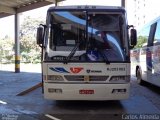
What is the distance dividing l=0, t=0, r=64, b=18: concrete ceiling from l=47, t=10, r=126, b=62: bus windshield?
59.3 ft

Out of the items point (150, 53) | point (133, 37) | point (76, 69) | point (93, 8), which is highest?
point (93, 8)

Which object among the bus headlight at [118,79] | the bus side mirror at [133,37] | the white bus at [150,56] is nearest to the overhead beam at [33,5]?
the white bus at [150,56]

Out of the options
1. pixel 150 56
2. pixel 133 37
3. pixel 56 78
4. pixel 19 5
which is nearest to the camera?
pixel 56 78

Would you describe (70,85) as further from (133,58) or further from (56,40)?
Result: (133,58)

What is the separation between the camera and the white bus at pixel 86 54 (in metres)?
11.1

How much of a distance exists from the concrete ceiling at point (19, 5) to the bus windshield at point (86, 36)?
1809 centimetres

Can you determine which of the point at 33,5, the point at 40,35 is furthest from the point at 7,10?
the point at 40,35

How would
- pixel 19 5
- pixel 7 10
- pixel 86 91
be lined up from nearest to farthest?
pixel 86 91 < pixel 7 10 < pixel 19 5

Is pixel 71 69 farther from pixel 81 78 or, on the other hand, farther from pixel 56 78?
pixel 56 78

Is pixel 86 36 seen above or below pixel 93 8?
below

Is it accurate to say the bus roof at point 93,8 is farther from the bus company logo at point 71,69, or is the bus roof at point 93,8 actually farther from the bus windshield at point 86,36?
the bus company logo at point 71,69

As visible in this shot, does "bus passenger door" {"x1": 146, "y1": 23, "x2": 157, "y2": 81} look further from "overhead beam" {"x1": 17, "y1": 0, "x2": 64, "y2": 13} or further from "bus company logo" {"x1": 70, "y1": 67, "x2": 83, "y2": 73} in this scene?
"overhead beam" {"x1": 17, "y1": 0, "x2": 64, "y2": 13}

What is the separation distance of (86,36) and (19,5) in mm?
21808

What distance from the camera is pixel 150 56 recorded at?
15.9 meters
